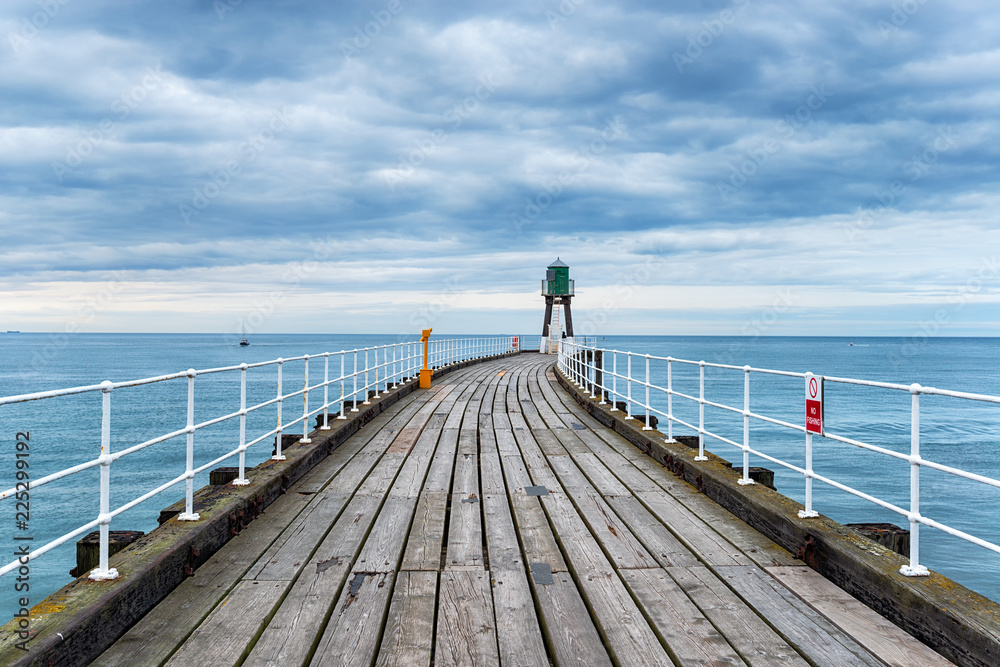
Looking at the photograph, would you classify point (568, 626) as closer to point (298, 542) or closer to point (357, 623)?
point (357, 623)

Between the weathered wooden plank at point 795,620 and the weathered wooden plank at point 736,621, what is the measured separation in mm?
55

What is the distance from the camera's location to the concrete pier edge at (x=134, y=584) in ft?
8.43

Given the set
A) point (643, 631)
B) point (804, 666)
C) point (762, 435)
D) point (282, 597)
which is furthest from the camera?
point (762, 435)

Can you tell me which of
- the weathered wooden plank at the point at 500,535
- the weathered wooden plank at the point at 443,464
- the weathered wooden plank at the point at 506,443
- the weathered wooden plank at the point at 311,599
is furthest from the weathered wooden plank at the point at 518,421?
the weathered wooden plank at the point at 311,599

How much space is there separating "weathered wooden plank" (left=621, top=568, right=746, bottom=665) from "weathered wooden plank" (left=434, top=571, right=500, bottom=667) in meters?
0.79

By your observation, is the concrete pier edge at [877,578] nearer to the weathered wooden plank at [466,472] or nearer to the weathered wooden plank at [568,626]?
the weathered wooden plank at [568,626]

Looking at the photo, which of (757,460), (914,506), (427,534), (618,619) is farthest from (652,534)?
(757,460)

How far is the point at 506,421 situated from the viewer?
991 centimetres

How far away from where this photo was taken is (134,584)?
10.2 feet

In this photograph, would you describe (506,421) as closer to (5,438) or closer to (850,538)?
(850,538)

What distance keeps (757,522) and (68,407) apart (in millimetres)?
42450

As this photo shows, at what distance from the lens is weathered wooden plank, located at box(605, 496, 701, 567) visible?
3.98m

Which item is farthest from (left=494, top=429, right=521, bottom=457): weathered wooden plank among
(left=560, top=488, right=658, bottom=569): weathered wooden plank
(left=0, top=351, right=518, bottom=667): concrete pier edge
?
(left=0, top=351, right=518, bottom=667): concrete pier edge

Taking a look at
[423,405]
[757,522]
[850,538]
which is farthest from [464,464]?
[423,405]
